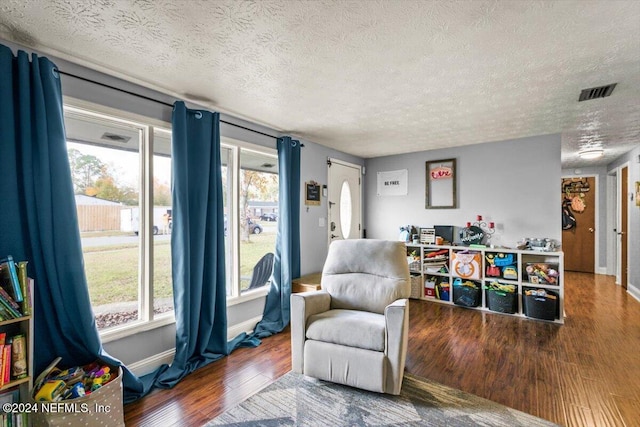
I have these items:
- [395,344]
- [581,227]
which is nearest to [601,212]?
[581,227]

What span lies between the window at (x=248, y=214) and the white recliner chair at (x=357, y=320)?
104cm

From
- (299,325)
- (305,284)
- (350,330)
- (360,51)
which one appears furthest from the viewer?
(305,284)

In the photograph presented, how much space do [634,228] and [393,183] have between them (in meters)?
3.52

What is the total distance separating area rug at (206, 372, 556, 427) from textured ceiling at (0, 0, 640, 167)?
2.25 m

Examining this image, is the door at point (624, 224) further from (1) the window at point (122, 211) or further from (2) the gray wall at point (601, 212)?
(1) the window at point (122, 211)

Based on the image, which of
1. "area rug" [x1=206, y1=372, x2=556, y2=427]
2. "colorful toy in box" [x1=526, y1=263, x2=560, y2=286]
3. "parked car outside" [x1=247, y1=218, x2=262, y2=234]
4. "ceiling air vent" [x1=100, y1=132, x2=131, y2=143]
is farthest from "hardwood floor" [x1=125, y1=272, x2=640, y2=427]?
"ceiling air vent" [x1=100, y1=132, x2=131, y2=143]

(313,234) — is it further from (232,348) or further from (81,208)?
(81,208)

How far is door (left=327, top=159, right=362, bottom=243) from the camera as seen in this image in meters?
4.46

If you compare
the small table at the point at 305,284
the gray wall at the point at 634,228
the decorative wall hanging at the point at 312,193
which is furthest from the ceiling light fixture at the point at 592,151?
the small table at the point at 305,284

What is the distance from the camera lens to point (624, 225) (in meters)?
4.90

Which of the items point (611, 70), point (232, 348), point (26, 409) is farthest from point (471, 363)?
point (26, 409)

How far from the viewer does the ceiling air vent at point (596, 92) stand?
2320mm

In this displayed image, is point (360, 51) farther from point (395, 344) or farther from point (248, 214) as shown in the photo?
point (248, 214)

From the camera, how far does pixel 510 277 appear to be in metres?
3.73
